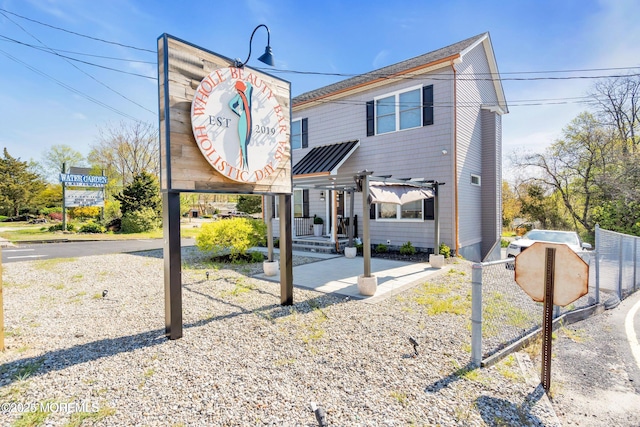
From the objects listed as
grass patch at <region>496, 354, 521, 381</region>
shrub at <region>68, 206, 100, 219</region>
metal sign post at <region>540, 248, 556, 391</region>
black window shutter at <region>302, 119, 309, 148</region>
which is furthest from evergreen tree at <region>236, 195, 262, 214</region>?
metal sign post at <region>540, 248, 556, 391</region>

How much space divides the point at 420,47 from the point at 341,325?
43.9 feet

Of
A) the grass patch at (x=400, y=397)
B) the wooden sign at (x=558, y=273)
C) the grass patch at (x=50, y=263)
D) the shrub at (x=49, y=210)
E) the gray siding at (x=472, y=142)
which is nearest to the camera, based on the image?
the grass patch at (x=400, y=397)

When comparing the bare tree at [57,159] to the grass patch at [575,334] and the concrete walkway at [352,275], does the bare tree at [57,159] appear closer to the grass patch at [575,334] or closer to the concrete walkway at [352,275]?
the concrete walkway at [352,275]

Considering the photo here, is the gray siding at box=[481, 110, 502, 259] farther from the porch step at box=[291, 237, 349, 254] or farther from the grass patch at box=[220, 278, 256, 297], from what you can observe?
the grass patch at box=[220, 278, 256, 297]

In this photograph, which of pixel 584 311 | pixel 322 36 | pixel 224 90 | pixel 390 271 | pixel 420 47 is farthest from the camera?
pixel 420 47

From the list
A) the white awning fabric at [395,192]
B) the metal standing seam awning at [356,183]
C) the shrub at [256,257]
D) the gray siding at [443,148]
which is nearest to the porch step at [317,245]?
the metal standing seam awning at [356,183]

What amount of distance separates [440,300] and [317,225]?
307 inches

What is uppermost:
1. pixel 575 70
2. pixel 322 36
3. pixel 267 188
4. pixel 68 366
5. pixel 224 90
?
pixel 322 36

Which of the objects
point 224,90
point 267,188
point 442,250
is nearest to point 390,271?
point 442,250

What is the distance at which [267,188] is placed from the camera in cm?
481

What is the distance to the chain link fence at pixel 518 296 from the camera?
10.5 feet

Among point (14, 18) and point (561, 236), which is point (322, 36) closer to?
point (14, 18)

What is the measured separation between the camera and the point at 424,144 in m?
10.6

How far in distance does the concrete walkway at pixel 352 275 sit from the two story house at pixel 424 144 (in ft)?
5.32
